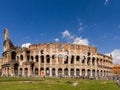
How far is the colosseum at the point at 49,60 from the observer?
8381 centimetres

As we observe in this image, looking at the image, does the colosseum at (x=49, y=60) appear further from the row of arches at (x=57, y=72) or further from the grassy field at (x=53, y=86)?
the grassy field at (x=53, y=86)

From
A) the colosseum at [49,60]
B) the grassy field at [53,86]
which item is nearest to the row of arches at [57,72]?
the colosseum at [49,60]

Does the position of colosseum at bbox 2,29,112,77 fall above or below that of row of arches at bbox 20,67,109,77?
above

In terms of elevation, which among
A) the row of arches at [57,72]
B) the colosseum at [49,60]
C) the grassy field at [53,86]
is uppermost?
the colosseum at [49,60]

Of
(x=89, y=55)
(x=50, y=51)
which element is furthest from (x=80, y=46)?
(x=50, y=51)

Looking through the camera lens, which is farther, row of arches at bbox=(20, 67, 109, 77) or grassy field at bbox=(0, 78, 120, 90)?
row of arches at bbox=(20, 67, 109, 77)

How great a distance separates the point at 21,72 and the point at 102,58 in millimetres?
34617

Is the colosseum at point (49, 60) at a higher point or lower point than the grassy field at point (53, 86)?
higher

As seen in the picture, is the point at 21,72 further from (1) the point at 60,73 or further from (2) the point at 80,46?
(2) the point at 80,46

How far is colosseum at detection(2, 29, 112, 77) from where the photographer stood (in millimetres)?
83812

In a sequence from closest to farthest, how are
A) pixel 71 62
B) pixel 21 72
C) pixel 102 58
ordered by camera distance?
pixel 21 72, pixel 71 62, pixel 102 58

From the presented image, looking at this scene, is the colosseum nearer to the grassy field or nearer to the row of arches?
the row of arches

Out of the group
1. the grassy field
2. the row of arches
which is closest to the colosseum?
the row of arches

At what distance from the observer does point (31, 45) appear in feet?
290
